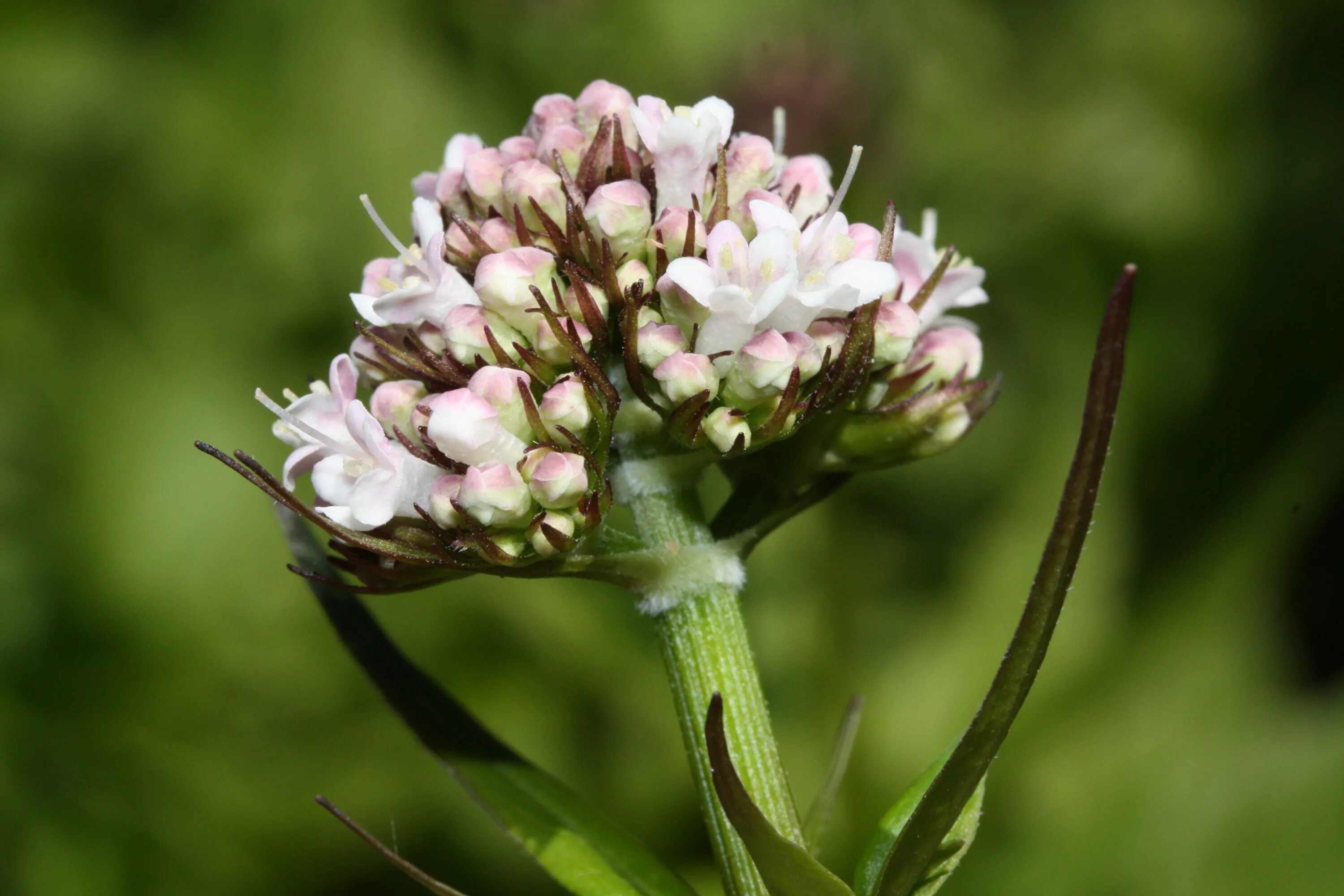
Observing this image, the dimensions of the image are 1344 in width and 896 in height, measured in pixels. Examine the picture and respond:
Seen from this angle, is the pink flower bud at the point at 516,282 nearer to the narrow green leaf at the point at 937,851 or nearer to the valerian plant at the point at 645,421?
the valerian plant at the point at 645,421

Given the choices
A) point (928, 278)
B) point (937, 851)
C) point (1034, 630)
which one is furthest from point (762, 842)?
point (928, 278)

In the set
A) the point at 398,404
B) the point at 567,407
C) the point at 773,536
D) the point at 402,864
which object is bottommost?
the point at 402,864

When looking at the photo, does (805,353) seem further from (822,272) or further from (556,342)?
(556,342)

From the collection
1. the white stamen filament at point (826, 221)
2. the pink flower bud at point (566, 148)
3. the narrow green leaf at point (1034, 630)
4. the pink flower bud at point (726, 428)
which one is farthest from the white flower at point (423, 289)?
the narrow green leaf at point (1034, 630)

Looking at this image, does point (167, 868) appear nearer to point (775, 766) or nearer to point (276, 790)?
point (276, 790)

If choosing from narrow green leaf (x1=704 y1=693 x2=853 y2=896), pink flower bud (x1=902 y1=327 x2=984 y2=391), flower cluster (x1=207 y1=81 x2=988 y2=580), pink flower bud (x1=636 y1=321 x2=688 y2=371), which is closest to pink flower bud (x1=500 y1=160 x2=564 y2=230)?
flower cluster (x1=207 y1=81 x2=988 y2=580)

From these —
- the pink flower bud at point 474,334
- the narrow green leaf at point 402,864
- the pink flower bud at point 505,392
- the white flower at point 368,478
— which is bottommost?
the narrow green leaf at point 402,864

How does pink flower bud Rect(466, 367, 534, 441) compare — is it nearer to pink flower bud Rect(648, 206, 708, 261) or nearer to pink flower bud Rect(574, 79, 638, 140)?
pink flower bud Rect(648, 206, 708, 261)
